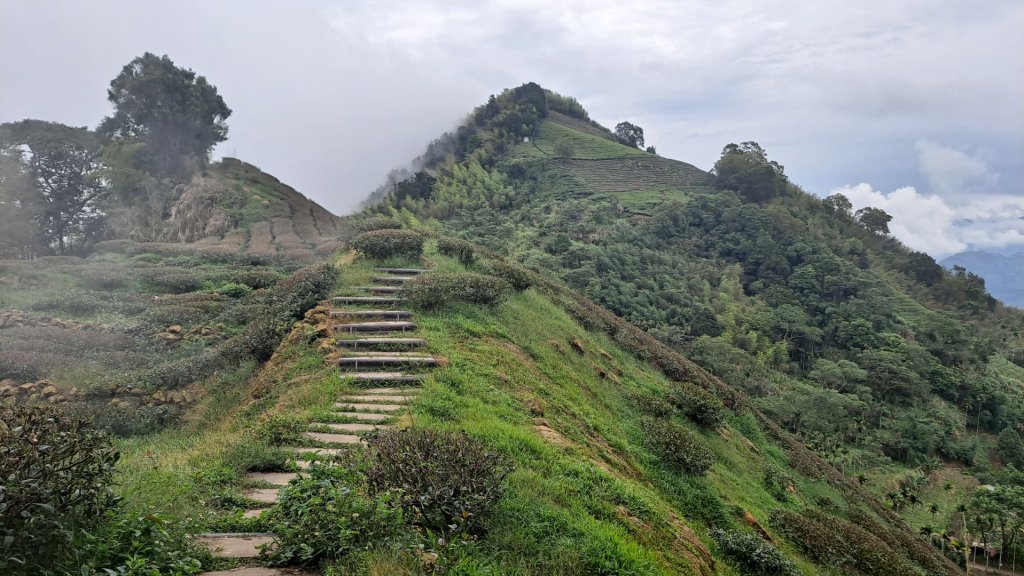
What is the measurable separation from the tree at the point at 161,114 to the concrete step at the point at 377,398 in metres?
40.3

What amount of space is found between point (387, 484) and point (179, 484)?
2.07 metres

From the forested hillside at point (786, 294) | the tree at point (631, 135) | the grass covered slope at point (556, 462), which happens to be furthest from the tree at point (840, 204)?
the grass covered slope at point (556, 462)

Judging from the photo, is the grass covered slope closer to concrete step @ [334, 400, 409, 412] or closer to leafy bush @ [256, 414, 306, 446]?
leafy bush @ [256, 414, 306, 446]

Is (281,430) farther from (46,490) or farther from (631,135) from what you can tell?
(631,135)

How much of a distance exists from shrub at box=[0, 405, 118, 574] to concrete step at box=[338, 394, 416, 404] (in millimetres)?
3737

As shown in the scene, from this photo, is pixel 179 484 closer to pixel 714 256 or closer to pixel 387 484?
pixel 387 484

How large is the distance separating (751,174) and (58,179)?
70.4 m

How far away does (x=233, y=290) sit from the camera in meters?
17.0

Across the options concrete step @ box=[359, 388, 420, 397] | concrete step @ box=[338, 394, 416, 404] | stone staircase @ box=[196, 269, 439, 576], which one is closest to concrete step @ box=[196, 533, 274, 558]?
stone staircase @ box=[196, 269, 439, 576]

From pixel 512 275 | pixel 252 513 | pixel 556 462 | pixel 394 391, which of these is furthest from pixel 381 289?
pixel 252 513

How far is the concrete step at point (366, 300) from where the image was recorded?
10523 mm

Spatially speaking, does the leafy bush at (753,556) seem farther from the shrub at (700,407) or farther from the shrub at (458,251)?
the shrub at (458,251)

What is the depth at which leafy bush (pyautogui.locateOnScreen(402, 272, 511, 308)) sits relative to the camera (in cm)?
1048

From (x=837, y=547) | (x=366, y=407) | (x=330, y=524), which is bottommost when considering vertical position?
(x=837, y=547)
